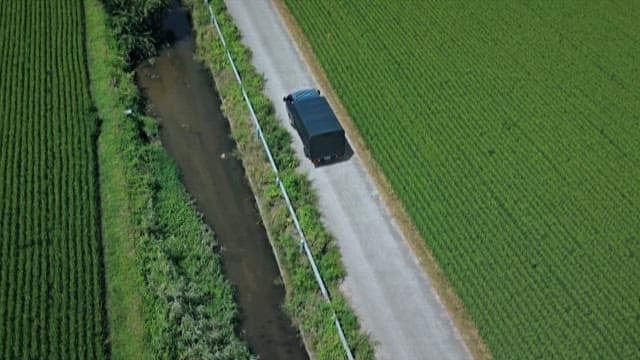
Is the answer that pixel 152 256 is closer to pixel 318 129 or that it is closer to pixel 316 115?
pixel 318 129

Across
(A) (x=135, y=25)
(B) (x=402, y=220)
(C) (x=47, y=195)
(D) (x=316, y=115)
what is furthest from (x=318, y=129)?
(A) (x=135, y=25)

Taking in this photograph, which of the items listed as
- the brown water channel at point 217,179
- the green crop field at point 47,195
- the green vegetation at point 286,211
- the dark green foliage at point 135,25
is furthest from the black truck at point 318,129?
the dark green foliage at point 135,25

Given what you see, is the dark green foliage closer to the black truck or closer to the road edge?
the road edge

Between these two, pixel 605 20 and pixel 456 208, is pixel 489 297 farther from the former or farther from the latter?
pixel 605 20

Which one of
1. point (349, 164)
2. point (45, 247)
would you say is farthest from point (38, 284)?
point (349, 164)

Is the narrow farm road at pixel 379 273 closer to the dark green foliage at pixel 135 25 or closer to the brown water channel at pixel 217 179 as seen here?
the brown water channel at pixel 217 179
